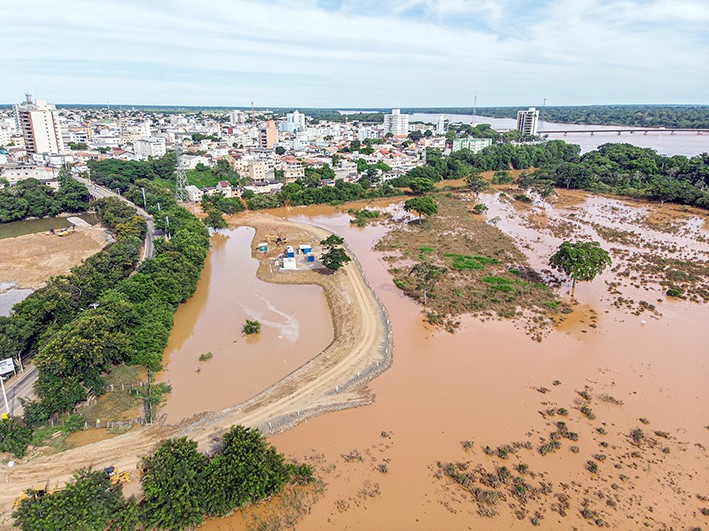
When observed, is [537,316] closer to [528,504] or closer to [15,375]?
[528,504]

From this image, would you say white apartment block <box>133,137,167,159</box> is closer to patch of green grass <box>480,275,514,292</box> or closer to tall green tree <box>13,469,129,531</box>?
patch of green grass <box>480,275,514,292</box>

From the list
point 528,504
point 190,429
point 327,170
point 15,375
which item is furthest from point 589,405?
point 327,170

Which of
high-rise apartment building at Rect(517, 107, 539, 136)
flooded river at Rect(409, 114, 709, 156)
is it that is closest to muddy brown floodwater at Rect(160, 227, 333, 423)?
flooded river at Rect(409, 114, 709, 156)

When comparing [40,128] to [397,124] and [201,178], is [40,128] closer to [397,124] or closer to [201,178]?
[201,178]

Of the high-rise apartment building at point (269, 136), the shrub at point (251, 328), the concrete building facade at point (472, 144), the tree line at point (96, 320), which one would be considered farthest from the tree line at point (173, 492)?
the high-rise apartment building at point (269, 136)

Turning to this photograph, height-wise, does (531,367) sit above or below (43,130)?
below

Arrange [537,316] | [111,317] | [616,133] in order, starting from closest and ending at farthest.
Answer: [111,317] → [537,316] → [616,133]

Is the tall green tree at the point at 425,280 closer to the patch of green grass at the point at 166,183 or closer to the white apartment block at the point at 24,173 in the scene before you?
the patch of green grass at the point at 166,183
